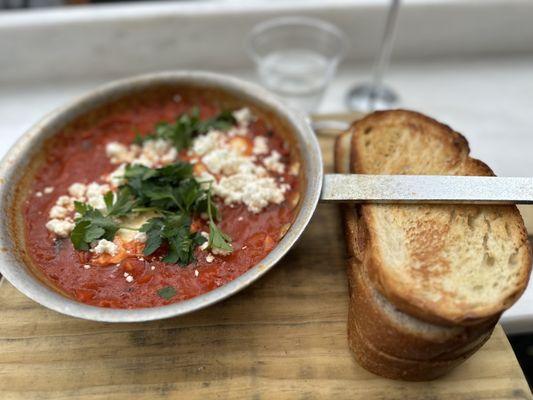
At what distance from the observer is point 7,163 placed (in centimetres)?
229

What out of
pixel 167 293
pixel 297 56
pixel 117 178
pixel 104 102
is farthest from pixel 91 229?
pixel 297 56

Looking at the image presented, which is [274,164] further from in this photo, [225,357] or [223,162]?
[225,357]

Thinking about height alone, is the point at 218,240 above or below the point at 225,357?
above

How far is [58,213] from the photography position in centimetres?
225

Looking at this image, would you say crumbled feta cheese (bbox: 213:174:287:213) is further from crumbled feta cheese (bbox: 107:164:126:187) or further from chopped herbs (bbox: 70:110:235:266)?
crumbled feta cheese (bbox: 107:164:126:187)

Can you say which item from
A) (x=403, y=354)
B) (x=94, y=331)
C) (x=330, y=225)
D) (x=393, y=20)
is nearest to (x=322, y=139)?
(x=330, y=225)

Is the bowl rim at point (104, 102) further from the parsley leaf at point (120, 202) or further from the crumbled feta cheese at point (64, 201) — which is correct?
the parsley leaf at point (120, 202)

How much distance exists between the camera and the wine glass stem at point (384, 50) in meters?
2.92

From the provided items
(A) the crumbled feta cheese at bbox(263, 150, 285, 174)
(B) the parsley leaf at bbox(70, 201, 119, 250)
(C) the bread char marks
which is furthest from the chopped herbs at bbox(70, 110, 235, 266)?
(C) the bread char marks

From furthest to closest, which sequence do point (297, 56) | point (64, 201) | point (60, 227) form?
point (297, 56) < point (64, 201) < point (60, 227)

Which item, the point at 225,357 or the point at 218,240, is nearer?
the point at 225,357

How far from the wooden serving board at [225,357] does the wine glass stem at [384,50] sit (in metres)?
1.63

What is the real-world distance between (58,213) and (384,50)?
2117 millimetres

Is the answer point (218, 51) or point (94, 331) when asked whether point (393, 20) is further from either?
point (94, 331)
